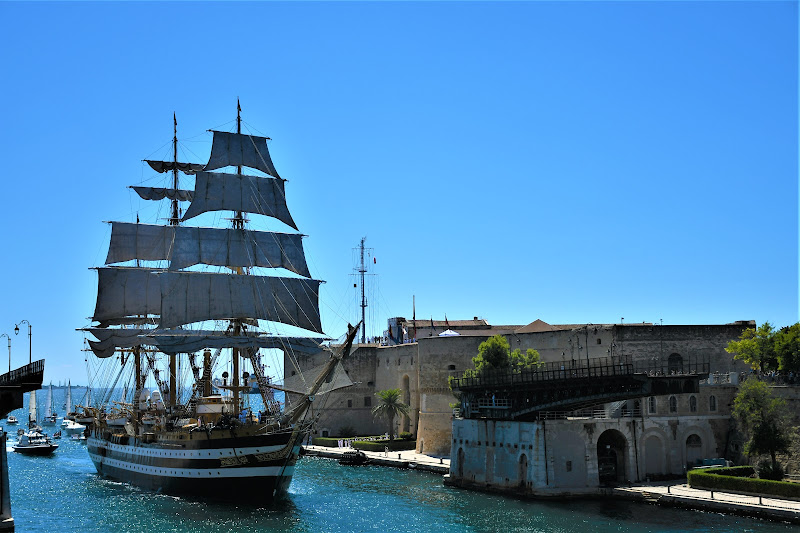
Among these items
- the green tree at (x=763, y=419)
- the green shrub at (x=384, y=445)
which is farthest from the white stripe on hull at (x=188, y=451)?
the green tree at (x=763, y=419)

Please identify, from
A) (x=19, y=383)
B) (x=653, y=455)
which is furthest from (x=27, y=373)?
(x=653, y=455)

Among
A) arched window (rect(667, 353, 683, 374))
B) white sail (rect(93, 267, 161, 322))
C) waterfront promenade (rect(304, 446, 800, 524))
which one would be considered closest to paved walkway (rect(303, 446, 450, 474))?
waterfront promenade (rect(304, 446, 800, 524))

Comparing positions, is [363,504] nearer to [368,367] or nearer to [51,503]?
[51,503]

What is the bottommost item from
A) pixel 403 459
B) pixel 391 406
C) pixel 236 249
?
pixel 403 459

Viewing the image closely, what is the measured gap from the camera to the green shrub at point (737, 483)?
4512cm

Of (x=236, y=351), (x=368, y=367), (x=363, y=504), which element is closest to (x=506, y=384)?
(x=363, y=504)

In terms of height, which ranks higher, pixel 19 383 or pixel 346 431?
pixel 19 383

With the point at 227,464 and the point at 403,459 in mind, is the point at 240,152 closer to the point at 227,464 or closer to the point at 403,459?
the point at 403,459

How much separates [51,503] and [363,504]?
66.4 ft

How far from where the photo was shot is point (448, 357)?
73.1 meters

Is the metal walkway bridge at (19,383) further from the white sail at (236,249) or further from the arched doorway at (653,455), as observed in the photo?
the arched doorway at (653,455)

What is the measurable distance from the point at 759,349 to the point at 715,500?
16.3m

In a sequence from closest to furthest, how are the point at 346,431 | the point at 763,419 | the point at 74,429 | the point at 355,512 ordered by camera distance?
the point at 763,419 → the point at 355,512 → the point at 346,431 → the point at 74,429

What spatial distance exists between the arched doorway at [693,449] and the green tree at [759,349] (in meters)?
7.59
